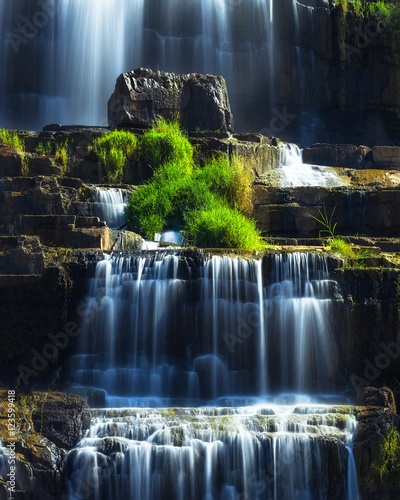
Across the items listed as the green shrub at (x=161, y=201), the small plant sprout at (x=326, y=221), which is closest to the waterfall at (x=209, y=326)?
the green shrub at (x=161, y=201)

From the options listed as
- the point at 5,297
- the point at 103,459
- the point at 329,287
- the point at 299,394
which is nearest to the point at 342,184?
the point at 329,287

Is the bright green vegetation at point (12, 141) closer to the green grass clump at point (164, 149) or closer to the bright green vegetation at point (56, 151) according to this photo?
the bright green vegetation at point (56, 151)

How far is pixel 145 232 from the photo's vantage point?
13023 millimetres

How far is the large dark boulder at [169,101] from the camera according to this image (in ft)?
54.3

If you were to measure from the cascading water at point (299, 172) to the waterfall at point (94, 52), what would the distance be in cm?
489

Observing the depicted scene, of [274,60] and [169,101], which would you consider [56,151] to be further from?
[274,60]

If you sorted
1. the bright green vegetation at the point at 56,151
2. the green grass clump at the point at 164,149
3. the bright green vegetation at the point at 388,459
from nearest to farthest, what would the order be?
the bright green vegetation at the point at 388,459, the bright green vegetation at the point at 56,151, the green grass clump at the point at 164,149

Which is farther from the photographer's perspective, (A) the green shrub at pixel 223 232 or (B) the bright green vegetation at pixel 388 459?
(A) the green shrub at pixel 223 232

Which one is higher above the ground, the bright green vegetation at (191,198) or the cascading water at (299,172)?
the cascading water at (299,172)

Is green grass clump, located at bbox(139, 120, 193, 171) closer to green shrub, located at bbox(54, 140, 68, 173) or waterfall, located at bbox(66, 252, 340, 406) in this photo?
green shrub, located at bbox(54, 140, 68, 173)

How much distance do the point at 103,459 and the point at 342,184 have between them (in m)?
8.81

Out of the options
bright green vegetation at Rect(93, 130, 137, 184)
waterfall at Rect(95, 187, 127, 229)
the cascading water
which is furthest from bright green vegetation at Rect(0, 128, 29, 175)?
the cascading water

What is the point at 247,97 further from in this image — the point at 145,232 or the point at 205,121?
the point at 145,232

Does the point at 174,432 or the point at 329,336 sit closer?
the point at 174,432
